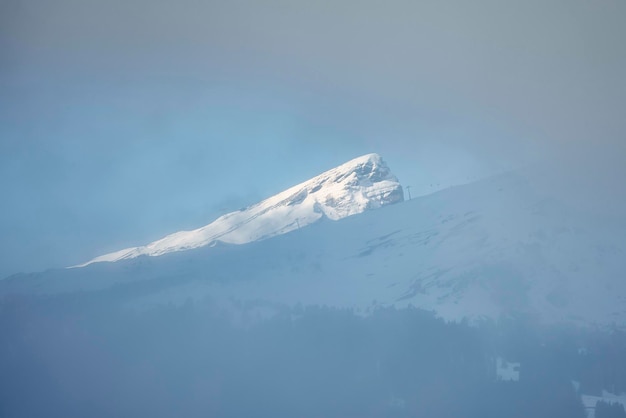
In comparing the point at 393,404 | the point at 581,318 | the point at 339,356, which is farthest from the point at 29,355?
the point at 581,318

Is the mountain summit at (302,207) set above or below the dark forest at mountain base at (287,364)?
above

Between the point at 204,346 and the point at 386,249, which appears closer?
the point at 204,346

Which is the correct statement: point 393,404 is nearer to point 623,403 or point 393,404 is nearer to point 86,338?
point 623,403

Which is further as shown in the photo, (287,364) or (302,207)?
(302,207)

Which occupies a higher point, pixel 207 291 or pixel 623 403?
pixel 207 291

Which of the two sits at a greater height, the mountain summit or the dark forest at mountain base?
the mountain summit
